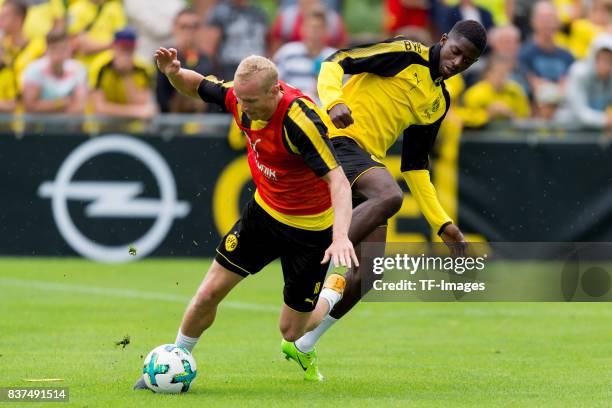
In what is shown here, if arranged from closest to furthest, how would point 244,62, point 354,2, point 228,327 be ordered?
1. point 244,62
2. point 228,327
3. point 354,2

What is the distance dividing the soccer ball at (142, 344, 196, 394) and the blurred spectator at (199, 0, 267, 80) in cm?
919

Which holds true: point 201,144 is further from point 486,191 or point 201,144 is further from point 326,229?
point 326,229

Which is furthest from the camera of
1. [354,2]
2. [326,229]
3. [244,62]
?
[354,2]

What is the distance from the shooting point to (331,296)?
9.26m

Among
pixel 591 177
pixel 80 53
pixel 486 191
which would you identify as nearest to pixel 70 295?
pixel 80 53

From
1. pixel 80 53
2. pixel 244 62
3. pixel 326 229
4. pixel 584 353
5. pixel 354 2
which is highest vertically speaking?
pixel 244 62

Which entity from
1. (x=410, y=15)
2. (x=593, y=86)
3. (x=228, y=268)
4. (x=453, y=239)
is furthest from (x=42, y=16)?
(x=228, y=268)

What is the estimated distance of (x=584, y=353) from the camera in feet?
33.9

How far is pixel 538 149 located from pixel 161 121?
4.68 metres

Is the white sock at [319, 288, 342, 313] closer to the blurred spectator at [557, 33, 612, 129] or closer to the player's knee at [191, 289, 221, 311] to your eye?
the player's knee at [191, 289, 221, 311]

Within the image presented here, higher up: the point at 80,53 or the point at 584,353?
the point at 584,353

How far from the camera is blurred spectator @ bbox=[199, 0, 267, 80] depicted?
17.2 metres

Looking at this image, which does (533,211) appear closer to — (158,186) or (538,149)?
(538,149)

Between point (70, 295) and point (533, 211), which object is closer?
point (70, 295)
